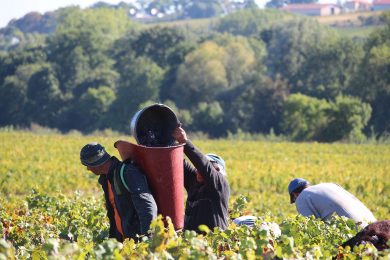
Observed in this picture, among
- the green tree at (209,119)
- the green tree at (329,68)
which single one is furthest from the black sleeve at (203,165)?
the green tree at (329,68)

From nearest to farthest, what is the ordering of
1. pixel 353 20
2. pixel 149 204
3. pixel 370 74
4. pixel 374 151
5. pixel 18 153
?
pixel 149 204, pixel 18 153, pixel 374 151, pixel 370 74, pixel 353 20

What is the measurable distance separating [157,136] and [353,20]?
13541cm

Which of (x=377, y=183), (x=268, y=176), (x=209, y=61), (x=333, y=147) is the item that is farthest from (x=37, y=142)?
(x=209, y=61)

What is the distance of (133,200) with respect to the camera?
610 centimetres

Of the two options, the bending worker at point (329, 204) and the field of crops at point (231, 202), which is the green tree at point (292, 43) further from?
the bending worker at point (329, 204)

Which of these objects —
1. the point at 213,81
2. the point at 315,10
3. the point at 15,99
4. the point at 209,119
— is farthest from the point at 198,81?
the point at 315,10

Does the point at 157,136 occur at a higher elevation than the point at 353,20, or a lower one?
higher

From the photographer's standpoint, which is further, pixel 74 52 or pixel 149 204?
pixel 74 52

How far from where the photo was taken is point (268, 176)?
2825cm

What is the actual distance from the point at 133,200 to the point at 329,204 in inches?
97.5

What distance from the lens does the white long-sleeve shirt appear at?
26.2ft

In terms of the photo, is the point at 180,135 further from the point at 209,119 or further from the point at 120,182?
the point at 209,119

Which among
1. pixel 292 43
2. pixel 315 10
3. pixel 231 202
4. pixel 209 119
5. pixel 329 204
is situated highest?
pixel 329 204

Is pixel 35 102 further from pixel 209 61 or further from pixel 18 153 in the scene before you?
pixel 18 153
